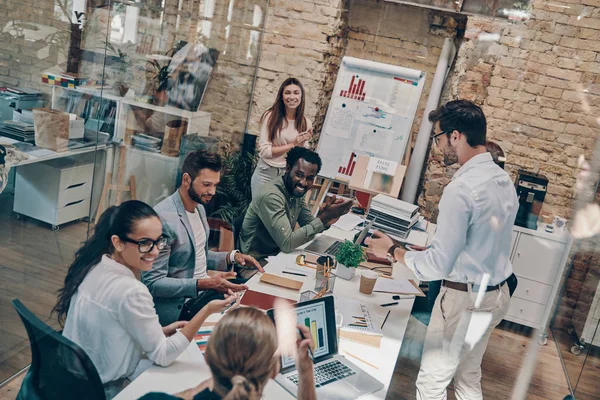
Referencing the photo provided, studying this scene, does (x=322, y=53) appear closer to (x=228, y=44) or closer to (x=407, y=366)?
(x=228, y=44)

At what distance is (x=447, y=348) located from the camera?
304 centimetres

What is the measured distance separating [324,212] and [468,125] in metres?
1.28

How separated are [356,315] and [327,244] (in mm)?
858

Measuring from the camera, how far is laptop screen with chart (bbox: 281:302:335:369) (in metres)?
2.08

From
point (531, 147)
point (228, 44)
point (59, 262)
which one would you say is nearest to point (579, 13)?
point (531, 147)

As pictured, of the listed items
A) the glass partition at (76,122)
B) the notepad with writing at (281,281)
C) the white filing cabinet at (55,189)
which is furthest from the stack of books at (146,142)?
the notepad with writing at (281,281)

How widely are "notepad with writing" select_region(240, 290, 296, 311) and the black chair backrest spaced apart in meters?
0.72

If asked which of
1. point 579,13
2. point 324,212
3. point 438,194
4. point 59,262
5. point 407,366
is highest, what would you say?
point 579,13

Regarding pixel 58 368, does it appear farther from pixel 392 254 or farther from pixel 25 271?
pixel 392 254

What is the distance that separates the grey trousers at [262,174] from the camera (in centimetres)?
391

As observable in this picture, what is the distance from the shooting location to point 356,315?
8.57 feet

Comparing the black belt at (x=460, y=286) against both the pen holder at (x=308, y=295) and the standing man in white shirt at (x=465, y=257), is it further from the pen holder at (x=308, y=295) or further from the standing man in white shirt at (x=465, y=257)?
the pen holder at (x=308, y=295)

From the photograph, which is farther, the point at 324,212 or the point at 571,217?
the point at 324,212

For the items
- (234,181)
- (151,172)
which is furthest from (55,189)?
(234,181)
